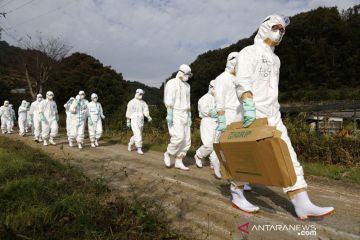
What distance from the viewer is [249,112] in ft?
15.0

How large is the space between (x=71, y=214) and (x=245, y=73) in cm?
280

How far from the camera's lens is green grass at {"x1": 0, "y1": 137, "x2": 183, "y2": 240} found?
3.86m

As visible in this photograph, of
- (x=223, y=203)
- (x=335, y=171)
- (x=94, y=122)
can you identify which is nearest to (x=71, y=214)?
(x=223, y=203)

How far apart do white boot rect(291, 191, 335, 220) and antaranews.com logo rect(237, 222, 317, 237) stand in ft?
0.60

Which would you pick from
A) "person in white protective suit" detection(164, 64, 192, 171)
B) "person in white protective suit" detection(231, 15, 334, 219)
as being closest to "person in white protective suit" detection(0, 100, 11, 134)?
"person in white protective suit" detection(164, 64, 192, 171)

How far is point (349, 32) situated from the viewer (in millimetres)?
36406

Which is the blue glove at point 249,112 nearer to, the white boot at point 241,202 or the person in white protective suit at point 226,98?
the white boot at point 241,202

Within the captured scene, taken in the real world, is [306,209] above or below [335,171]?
above

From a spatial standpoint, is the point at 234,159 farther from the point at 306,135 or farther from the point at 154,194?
the point at 306,135

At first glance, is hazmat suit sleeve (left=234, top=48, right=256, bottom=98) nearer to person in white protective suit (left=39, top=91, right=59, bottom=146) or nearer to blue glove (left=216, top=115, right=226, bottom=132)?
blue glove (left=216, top=115, right=226, bottom=132)

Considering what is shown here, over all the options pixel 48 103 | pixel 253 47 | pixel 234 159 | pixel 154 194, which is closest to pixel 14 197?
pixel 154 194

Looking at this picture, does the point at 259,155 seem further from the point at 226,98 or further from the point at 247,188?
the point at 226,98

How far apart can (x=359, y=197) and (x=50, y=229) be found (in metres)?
4.95

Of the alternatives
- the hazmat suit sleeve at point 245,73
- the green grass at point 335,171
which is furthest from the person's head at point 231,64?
the green grass at point 335,171
